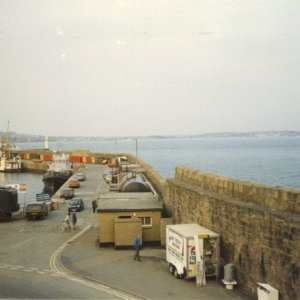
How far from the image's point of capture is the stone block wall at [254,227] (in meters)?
14.6

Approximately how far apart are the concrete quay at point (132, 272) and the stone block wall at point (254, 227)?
1.33 m

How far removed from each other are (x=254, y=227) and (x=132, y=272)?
5966 mm

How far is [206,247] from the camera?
61.1 feet

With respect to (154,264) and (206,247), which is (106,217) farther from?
(206,247)

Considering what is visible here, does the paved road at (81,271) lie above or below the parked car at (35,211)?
below

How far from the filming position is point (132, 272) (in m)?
A: 19.9

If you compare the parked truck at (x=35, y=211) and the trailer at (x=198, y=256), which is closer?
the trailer at (x=198, y=256)

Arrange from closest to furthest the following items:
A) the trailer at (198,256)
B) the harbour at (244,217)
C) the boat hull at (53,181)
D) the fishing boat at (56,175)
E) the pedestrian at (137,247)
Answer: the harbour at (244,217) < the trailer at (198,256) < the pedestrian at (137,247) < the boat hull at (53,181) < the fishing boat at (56,175)

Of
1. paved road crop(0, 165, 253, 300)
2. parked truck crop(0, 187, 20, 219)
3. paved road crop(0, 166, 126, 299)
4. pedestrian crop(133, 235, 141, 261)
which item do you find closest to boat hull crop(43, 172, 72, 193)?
paved road crop(0, 166, 126, 299)

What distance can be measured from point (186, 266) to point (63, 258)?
266 inches

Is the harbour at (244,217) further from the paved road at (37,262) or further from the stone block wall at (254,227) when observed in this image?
the paved road at (37,262)

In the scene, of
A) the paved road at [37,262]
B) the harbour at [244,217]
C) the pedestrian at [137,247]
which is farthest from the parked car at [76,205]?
the pedestrian at [137,247]

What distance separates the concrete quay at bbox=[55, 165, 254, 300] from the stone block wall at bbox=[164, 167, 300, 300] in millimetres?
1329

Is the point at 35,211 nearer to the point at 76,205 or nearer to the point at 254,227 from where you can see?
the point at 76,205
